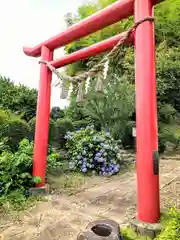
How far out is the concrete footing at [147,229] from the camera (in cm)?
152

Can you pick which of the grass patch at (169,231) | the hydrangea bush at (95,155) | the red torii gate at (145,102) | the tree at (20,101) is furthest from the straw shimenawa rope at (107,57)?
the tree at (20,101)

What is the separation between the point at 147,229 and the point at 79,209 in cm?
88

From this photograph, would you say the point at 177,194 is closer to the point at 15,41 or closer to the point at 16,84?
the point at 16,84

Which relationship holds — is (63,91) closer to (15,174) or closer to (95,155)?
(15,174)

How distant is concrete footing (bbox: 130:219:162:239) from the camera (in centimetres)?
152

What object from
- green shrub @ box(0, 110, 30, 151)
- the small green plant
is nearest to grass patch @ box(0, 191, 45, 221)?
the small green plant

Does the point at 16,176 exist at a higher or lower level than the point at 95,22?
lower

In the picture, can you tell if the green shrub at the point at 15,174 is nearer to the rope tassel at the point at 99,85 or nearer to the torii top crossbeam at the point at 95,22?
the rope tassel at the point at 99,85

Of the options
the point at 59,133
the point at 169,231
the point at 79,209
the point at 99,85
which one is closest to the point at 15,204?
the point at 79,209

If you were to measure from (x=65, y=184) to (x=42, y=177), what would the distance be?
1.57 ft

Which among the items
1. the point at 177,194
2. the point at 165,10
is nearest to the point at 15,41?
the point at 165,10

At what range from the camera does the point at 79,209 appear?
7.27 ft

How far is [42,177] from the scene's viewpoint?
108 inches

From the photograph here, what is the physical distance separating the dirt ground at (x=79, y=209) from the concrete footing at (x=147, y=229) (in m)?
0.27
